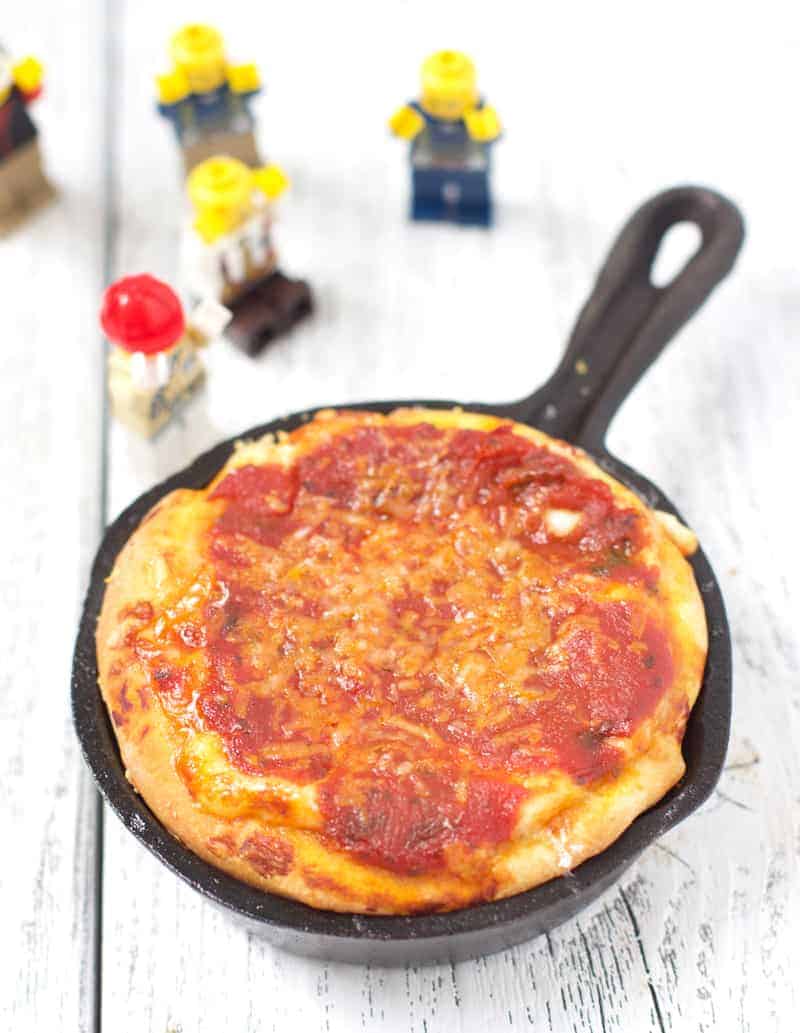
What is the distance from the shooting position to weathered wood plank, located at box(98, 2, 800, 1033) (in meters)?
1.97

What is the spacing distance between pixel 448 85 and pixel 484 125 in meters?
0.11

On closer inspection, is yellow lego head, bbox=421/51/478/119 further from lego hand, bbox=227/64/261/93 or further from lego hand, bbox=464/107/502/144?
lego hand, bbox=227/64/261/93

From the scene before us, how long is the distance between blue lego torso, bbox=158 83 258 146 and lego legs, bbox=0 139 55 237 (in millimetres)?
337

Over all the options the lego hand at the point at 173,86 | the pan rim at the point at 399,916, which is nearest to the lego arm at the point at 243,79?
the lego hand at the point at 173,86

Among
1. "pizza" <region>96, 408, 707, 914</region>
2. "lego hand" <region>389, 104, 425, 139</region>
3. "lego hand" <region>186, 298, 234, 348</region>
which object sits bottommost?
"pizza" <region>96, 408, 707, 914</region>

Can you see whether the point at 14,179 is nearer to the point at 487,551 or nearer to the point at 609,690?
the point at 487,551

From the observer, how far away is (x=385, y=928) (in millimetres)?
1675

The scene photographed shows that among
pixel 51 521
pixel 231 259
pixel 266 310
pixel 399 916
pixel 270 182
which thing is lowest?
pixel 51 521

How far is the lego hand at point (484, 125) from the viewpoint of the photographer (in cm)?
279

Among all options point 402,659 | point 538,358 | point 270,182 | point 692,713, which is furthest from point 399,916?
point 270,182

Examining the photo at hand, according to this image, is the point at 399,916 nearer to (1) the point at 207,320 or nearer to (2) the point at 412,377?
(1) the point at 207,320

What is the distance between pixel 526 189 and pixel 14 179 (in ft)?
3.86

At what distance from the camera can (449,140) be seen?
2.89 metres

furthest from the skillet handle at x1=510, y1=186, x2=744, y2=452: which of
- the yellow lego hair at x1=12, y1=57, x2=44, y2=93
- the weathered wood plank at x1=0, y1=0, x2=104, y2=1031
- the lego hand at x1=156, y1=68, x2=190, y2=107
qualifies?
the yellow lego hair at x1=12, y1=57, x2=44, y2=93
